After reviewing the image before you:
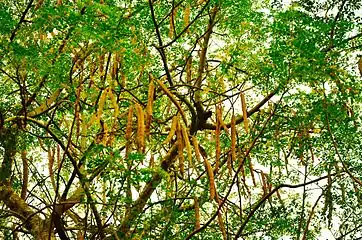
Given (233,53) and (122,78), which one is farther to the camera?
(233,53)

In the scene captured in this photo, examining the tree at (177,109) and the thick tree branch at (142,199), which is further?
the thick tree branch at (142,199)

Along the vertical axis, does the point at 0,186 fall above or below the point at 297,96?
below

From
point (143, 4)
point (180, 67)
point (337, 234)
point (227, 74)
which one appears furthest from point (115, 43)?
point (337, 234)

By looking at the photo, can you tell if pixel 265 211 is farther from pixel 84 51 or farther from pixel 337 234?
pixel 84 51

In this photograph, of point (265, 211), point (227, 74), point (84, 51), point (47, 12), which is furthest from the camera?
point (265, 211)

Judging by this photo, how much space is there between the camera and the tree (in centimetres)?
356

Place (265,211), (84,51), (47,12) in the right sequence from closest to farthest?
(47,12), (84,51), (265,211)

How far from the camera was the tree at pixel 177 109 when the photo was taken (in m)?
3.56

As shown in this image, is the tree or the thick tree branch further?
the thick tree branch

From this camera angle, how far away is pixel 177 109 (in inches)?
148

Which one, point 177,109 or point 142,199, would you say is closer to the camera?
point 177,109

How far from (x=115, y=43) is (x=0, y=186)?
6.07 feet

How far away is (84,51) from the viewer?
4.09 m

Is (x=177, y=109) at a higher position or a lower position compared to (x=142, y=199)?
higher
